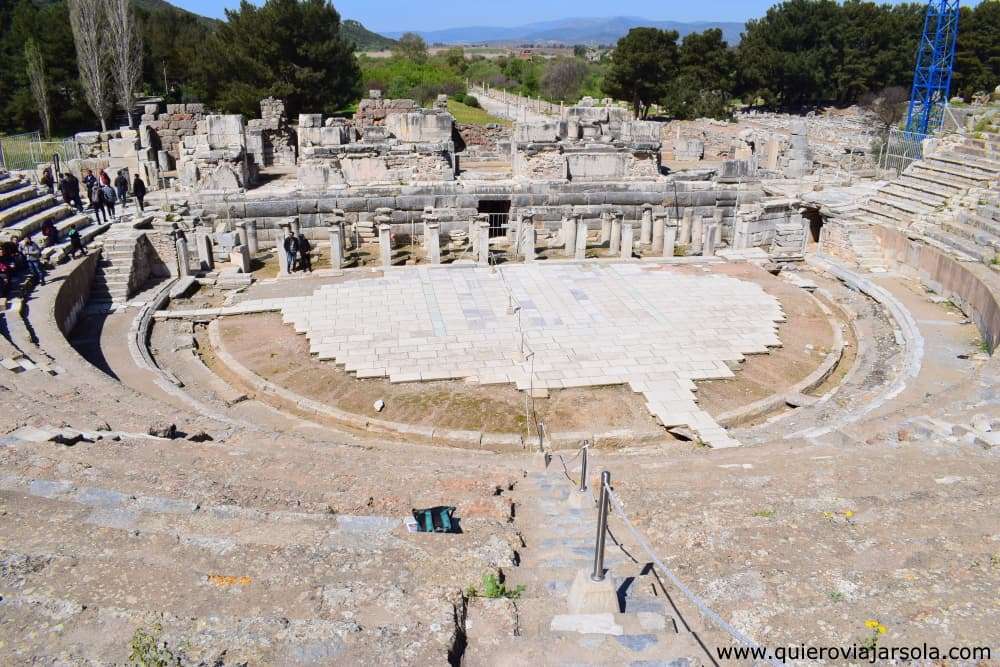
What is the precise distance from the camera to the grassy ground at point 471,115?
38.8 meters

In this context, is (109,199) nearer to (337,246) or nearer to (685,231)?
(337,246)

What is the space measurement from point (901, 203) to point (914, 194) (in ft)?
1.80

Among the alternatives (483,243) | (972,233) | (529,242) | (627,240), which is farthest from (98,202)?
(972,233)

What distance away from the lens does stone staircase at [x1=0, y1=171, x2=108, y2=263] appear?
626 inches

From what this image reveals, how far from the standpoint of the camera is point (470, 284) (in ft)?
55.5

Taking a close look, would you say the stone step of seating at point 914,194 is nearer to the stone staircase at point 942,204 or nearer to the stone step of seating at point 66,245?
the stone staircase at point 942,204

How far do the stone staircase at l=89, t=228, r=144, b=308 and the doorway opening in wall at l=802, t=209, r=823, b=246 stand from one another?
18.0m

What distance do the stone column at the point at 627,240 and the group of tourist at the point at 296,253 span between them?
26.5 ft

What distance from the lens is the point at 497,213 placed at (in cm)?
2300

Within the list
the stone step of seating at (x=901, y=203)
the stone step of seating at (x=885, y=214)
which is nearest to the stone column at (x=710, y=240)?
the stone step of seating at (x=885, y=214)

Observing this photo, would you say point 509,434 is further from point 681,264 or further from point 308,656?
point 681,264

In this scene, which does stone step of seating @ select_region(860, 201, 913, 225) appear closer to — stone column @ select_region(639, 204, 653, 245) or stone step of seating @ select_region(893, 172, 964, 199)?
stone step of seating @ select_region(893, 172, 964, 199)

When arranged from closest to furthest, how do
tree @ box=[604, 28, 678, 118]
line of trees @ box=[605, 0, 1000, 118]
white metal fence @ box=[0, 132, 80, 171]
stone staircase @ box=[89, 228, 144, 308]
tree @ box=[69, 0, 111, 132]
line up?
1. stone staircase @ box=[89, 228, 144, 308]
2. white metal fence @ box=[0, 132, 80, 171]
3. tree @ box=[69, 0, 111, 132]
4. tree @ box=[604, 28, 678, 118]
5. line of trees @ box=[605, 0, 1000, 118]

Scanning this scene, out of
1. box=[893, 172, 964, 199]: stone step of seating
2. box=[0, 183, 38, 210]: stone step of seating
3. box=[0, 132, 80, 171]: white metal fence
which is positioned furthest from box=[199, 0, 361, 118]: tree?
box=[893, 172, 964, 199]: stone step of seating
